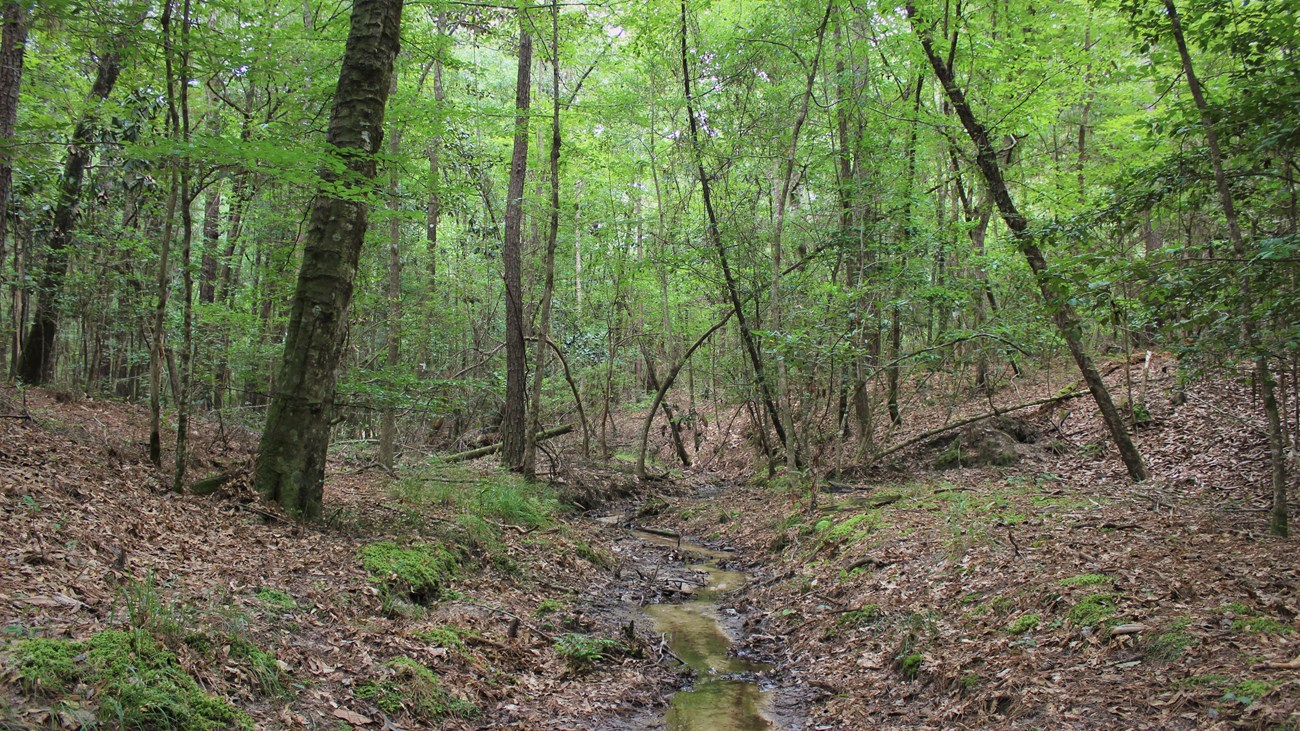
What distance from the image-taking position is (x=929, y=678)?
5387mm

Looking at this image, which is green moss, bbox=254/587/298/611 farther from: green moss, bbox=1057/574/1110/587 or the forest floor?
green moss, bbox=1057/574/1110/587

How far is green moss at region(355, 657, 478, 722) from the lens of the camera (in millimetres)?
4418

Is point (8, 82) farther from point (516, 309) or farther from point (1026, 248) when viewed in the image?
point (1026, 248)

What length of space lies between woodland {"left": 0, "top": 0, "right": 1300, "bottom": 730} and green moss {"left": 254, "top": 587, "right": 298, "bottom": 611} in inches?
0.9

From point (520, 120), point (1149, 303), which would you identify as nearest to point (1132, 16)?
point (1149, 303)

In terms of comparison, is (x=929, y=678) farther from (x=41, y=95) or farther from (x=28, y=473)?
(x=41, y=95)

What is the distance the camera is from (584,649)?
619 cm

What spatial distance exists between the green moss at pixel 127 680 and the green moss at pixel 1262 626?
596 centimetres

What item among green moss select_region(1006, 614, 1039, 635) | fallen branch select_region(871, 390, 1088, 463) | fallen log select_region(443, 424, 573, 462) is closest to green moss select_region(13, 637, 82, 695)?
green moss select_region(1006, 614, 1039, 635)

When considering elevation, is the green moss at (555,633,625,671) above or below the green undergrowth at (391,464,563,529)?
below

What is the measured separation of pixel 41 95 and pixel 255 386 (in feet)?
20.0

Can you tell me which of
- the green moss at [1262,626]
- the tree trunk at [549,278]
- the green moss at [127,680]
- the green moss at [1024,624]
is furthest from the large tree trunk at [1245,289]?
the tree trunk at [549,278]

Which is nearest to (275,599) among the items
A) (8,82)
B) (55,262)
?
(8,82)

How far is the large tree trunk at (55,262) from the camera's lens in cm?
1115
